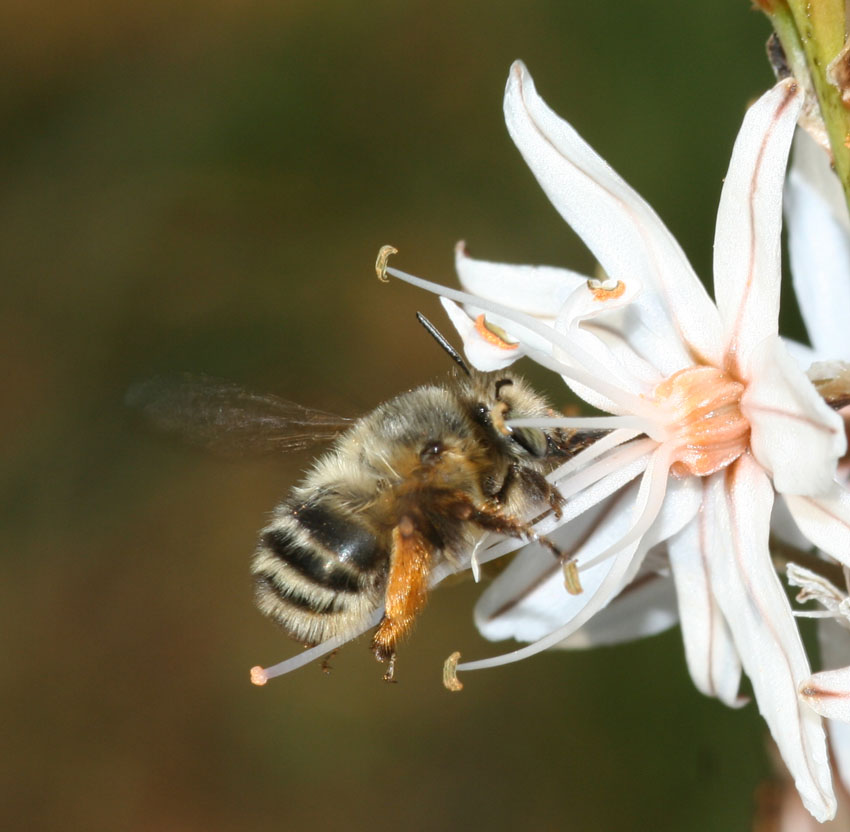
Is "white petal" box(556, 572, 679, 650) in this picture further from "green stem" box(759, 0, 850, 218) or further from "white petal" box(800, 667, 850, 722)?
"green stem" box(759, 0, 850, 218)

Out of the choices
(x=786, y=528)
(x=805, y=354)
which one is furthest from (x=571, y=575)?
(x=805, y=354)

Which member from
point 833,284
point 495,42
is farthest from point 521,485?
point 495,42

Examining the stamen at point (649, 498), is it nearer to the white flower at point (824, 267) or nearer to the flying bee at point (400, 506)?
the flying bee at point (400, 506)

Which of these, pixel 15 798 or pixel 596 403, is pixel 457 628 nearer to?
pixel 15 798

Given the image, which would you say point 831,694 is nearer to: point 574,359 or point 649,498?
point 649,498

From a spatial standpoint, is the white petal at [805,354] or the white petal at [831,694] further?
the white petal at [805,354]

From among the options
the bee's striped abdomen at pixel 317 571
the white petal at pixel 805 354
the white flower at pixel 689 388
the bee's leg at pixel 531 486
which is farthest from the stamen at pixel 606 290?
the white petal at pixel 805 354
